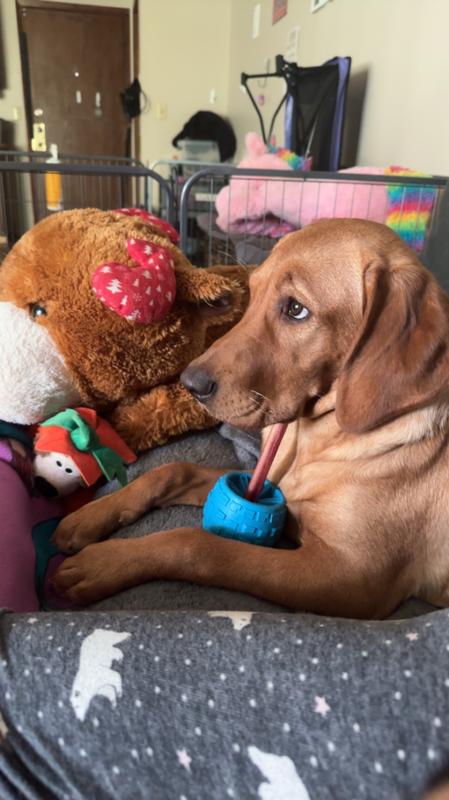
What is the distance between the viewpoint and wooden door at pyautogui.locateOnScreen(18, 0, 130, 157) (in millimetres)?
7652

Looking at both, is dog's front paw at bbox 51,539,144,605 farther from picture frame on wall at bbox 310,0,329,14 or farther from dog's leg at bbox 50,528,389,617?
picture frame on wall at bbox 310,0,329,14

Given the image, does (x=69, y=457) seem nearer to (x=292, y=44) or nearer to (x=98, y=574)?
(x=98, y=574)

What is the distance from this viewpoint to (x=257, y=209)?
3324 mm

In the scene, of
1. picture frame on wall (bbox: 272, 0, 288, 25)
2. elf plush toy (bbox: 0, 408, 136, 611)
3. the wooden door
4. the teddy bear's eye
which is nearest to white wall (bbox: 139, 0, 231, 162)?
the wooden door

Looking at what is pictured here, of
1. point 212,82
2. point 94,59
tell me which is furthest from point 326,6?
point 94,59

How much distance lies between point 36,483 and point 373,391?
83 cm

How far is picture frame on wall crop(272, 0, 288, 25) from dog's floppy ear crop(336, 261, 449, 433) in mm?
5085

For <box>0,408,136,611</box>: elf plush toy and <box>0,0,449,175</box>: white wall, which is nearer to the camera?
<box>0,408,136,611</box>: elf plush toy

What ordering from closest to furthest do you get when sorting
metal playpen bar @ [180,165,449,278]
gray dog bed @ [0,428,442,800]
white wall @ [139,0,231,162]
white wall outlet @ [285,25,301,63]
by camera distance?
gray dog bed @ [0,428,442,800] → metal playpen bar @ [180,165,449,278] → white wall outlet @ [285,25,301,63] → white wall @ [139,0,231,162]

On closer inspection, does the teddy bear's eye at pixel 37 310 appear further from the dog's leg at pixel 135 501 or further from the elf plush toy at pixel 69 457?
the dog's leg at pixel 135 501

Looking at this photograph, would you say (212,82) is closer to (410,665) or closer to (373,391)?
(373,391)

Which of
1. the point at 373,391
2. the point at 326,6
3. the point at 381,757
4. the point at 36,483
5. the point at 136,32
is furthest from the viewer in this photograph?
the point at 136,32

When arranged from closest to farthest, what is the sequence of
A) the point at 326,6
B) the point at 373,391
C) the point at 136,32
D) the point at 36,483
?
the point at 373,391 < the point at 36,483 < the point at 326,6 < the point at 136,32

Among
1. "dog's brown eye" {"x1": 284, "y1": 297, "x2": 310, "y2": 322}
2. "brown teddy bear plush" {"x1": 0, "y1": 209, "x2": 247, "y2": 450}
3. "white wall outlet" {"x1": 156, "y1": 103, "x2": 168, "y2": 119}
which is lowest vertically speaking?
"brown teddy bear plush" {"x1": 0, "y1": 209, "x2": 247, "y2": 450}
